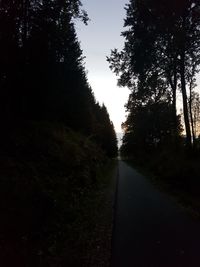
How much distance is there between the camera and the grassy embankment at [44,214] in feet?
20.8

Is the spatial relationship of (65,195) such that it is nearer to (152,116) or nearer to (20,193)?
(20,193)

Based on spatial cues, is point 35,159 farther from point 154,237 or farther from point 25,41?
point 154,237

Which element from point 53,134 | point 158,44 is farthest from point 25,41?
point 158,44

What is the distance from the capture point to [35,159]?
41.5 feet

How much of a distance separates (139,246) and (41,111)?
15773mm

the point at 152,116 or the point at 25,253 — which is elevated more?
the point at 152,116

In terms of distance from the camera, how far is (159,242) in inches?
293

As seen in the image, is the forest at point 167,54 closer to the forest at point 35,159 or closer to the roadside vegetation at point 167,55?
the roadside vegetation at point 167,55

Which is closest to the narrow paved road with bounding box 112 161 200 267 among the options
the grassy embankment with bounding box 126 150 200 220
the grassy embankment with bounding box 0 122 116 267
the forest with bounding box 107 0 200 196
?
the grassy embankment with bounding box 0 122 116 267

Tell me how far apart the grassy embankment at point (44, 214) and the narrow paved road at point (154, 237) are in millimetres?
379

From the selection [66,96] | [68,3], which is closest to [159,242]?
[68,3]

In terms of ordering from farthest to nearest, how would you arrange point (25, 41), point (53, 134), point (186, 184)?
point (53, 134) < point (186, 184) < point (25, 41)

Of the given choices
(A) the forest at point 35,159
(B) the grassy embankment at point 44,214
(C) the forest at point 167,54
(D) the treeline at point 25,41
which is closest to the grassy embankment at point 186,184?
(C) the forest at point 167,54

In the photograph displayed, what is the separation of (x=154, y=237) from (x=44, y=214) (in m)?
2.93
